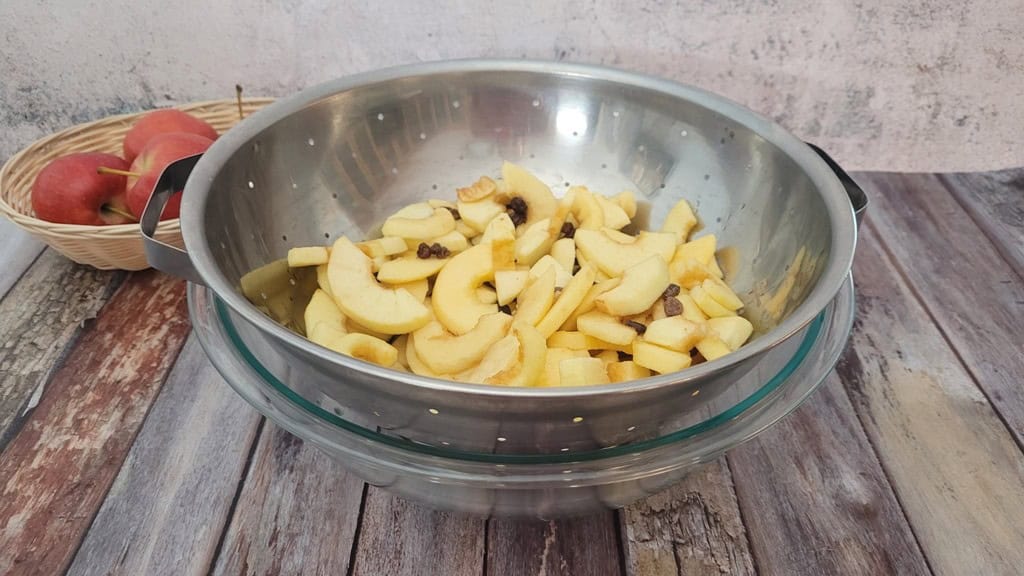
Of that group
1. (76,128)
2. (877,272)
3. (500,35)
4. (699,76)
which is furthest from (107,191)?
(877,272)

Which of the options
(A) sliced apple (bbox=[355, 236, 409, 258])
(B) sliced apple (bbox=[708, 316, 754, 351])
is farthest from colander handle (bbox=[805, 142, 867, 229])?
(A) sliced apple (bbox=[355, 236, 409, 258])

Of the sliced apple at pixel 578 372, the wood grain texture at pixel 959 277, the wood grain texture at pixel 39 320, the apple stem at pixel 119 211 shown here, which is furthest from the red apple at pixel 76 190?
the wood grain texture at pixel 959 277

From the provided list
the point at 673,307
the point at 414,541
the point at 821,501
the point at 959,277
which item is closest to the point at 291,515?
the point at 414,541

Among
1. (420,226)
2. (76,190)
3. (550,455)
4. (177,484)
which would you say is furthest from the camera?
(76,190)

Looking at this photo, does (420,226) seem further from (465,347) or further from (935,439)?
(935,439)

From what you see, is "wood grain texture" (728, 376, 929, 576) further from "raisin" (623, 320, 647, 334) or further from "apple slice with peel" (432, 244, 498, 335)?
"apple slice with peel" (432, 244, 498, 335)

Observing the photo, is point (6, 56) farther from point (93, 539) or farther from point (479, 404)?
point (479, 404)
